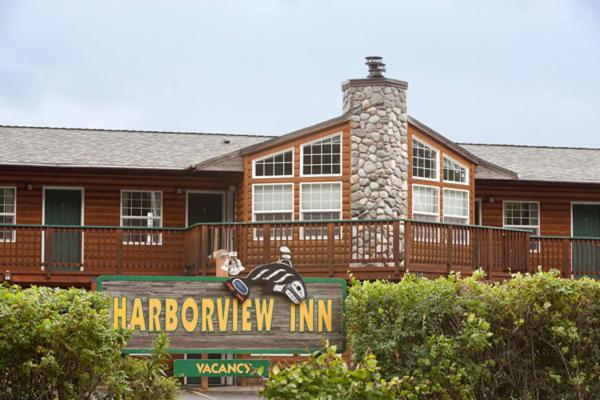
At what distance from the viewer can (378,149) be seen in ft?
91.0

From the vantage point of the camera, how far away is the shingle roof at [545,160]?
3200 centimetres

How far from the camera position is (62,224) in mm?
30250

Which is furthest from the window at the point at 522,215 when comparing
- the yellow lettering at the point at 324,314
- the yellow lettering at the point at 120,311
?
the yellow lettering at the point at 120,311

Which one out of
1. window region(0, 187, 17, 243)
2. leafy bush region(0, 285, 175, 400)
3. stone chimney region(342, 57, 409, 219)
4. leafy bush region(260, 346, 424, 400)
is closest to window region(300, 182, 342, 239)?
stone chimney region(342, 57, 409, 219)

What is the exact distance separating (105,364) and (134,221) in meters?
18.2

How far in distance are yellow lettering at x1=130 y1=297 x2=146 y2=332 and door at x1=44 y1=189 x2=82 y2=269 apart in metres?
12.8

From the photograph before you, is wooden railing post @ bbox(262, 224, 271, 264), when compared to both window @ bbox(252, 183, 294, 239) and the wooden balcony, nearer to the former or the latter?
the wooden balcony

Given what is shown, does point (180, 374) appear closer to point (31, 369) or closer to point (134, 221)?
point (31, 369)

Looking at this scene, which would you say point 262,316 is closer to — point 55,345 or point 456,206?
point 55,345

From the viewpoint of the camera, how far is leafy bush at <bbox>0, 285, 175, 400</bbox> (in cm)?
1220

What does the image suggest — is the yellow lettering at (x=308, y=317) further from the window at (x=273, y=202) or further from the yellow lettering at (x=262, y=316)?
the window at (x=273, y=202)

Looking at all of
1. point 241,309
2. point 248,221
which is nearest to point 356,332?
point 241,309

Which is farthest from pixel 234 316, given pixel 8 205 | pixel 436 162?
pixel 8 205

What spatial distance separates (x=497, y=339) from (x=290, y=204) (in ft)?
48.3
